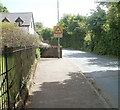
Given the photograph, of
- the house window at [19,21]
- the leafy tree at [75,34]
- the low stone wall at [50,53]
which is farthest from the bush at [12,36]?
the leafy tree at [75,34]

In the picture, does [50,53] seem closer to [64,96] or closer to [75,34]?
[64,96]

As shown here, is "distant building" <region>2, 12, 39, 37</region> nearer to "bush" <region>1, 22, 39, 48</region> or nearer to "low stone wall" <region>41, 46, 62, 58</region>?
"low stone wall" <region>41, 46, 62, 58</region>

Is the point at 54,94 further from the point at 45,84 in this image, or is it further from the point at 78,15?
the point at 78,15

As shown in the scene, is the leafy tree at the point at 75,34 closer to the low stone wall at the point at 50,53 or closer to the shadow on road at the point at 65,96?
the low stone wall at the point at 50,53

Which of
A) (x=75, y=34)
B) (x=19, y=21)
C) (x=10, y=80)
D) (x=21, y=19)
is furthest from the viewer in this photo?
(x=75, y=34)

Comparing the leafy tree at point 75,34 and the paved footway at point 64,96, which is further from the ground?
the leafy tree at point 75,34

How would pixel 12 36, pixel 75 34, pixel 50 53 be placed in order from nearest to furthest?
pixel 12 36, pixel 50 53, pixel 75 34

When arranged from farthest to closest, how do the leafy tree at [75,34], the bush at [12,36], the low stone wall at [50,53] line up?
the leafy tree at [75,34]
the low stone wall at [50,53]
the bush at [12,36]

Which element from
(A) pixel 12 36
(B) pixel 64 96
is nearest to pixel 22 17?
(A) pixel 12 36

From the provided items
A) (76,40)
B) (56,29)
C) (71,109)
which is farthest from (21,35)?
(76,40)

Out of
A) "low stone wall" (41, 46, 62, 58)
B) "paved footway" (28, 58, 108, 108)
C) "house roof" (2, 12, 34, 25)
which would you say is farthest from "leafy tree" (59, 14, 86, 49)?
"paved footway" (28, 58, 108, 108)

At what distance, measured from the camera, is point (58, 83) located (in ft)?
25.1

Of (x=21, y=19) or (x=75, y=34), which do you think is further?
(x=75, y=34)

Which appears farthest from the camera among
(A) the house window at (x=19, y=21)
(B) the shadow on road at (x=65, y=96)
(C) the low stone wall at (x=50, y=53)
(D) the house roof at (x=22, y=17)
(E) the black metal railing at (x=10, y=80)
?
(D) the house roof at (x=22, y=17)
